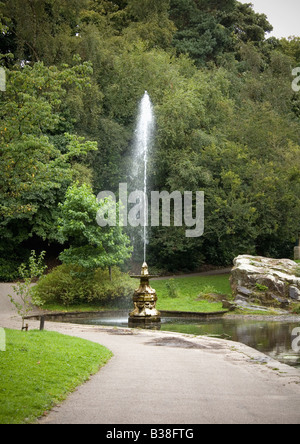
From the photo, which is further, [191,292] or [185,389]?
[191,292]

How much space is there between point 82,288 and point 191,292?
7.31 metres

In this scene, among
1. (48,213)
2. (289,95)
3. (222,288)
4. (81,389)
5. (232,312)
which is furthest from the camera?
(289,95)

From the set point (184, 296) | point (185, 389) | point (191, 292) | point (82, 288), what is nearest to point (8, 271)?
point (82, 288)

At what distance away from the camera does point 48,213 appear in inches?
1411

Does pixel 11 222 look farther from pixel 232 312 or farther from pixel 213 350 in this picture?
pixel 213 350

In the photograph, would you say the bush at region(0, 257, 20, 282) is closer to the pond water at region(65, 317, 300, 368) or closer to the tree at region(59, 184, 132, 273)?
the tree at region(59, 184, 132, 273)

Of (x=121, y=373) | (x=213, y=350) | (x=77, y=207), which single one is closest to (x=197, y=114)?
(x=77, y=207)

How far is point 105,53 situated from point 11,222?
46.1 feet

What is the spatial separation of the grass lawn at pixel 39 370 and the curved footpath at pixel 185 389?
224 mm

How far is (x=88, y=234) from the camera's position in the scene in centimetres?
2530

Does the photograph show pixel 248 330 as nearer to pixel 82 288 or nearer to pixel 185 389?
pixel 185 389

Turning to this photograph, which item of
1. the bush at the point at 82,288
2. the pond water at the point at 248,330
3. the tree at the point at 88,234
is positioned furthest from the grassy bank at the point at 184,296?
the pond water at the point at 248,330

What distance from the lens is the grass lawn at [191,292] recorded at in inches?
968

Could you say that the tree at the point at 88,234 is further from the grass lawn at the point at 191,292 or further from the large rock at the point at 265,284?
the large rock at the point at 265,284
